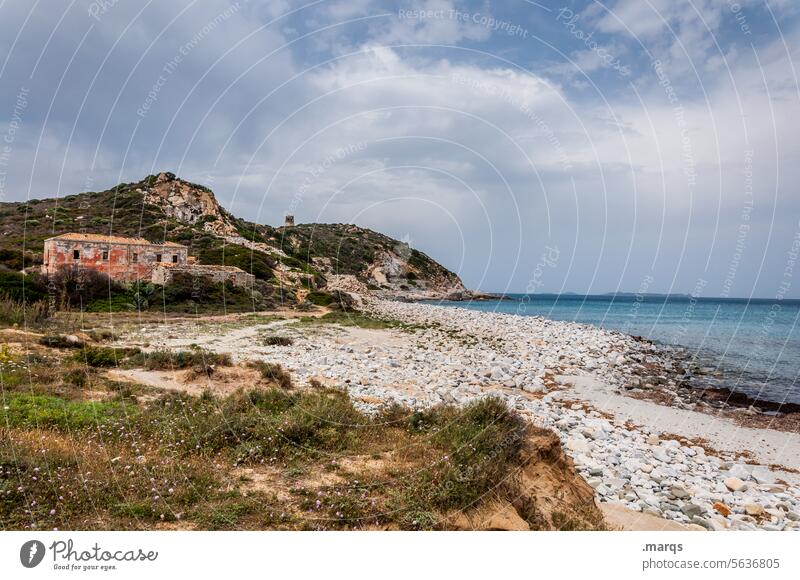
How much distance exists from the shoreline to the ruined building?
14.2m

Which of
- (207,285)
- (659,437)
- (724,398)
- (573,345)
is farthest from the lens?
(207,285)

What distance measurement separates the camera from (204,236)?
176 feet

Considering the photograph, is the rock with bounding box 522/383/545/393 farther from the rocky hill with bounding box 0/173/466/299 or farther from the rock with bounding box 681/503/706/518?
the rocky hill with bounding box 0/173/466/299

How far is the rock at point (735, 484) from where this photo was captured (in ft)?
29.4

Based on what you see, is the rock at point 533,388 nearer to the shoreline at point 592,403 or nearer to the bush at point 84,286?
the shoreline at point 592,403

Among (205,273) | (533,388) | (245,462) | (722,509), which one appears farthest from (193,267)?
(722,509)

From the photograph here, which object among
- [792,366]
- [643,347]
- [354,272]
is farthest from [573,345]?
[354,272]

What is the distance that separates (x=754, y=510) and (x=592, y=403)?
24.4ft

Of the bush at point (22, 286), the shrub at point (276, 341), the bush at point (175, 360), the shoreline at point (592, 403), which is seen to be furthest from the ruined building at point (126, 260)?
the bush at point (175, 360)

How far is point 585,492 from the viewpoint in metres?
7.04

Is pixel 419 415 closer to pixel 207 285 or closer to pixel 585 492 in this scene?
pixel 585 492

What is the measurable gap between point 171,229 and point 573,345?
45.5 metres

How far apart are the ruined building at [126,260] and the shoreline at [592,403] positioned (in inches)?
558

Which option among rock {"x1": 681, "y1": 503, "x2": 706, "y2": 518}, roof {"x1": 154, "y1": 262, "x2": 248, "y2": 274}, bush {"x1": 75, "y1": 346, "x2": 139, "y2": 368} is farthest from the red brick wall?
rock {"x1": 681, "y1": 503, "x2": 706, "y2": 518}
